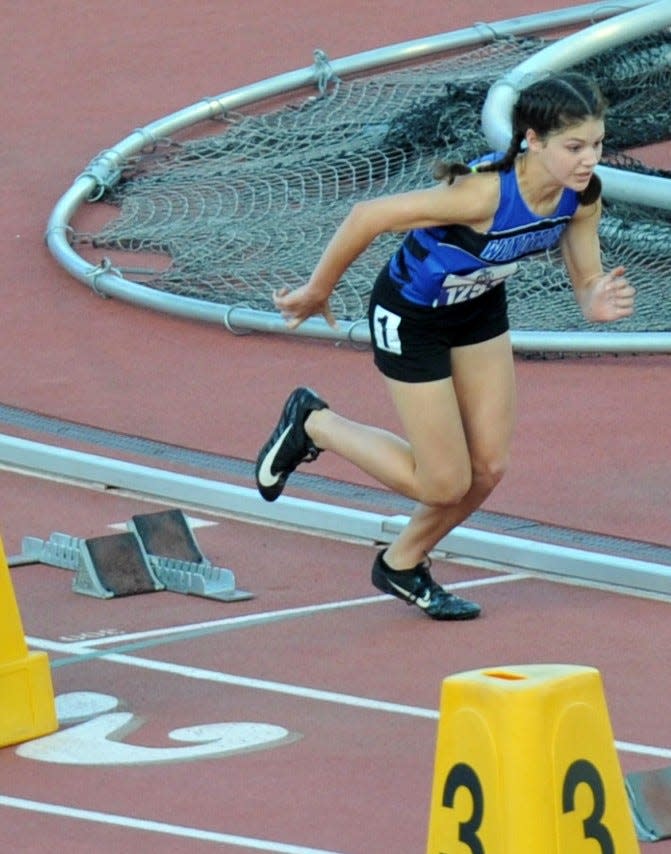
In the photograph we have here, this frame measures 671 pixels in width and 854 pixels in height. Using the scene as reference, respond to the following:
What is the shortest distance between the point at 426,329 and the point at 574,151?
2.67ft

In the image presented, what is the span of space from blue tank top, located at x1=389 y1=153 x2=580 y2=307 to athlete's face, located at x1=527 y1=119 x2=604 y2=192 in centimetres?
19

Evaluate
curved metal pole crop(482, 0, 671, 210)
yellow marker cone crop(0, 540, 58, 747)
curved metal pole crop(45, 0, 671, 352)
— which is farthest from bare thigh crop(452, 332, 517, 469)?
curved metal pole crop(45, 0, 671, 352)

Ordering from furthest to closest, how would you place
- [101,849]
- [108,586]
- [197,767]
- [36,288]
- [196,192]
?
[196,192] < [36,288] < [108,586] < [197,767] < [101,849]

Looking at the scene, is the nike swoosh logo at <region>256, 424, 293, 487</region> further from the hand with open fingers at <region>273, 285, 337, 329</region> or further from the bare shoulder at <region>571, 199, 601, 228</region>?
the bare shoulder at <region>571, 199, 601, 228</region>

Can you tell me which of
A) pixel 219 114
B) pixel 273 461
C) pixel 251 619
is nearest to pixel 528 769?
pixel 251 619

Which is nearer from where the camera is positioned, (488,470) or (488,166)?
(488,166)

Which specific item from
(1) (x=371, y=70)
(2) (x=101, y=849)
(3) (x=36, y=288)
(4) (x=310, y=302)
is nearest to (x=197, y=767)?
(2) (x=101, y=849)

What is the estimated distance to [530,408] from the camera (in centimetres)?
938

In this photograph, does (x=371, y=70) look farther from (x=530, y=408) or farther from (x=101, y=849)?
(x=101, y=849)

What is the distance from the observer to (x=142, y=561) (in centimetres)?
752

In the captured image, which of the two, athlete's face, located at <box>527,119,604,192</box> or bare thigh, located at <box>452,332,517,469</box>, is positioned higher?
athlete's face, located at <box>527,119,604,192</box>

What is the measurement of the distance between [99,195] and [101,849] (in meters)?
7.86

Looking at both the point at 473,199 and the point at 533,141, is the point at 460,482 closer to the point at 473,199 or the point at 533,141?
the point at 473,199

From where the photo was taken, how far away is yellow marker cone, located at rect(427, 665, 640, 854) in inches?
163
